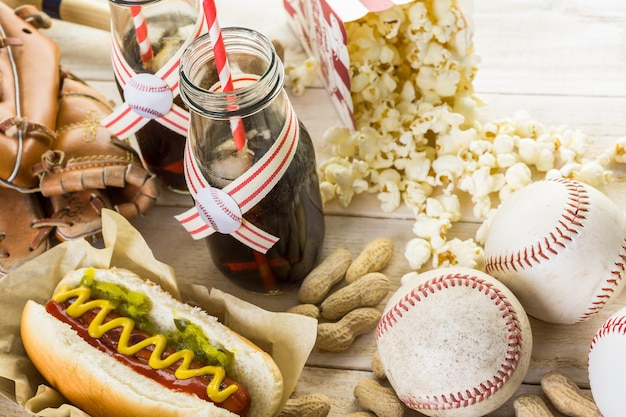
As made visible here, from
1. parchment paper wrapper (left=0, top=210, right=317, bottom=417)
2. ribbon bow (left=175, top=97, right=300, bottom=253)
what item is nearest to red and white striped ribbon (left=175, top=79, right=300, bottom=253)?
ribbon bow (left=175, top=97, right=300, bottom=253)

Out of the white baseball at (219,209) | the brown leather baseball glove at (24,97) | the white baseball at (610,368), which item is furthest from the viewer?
the brown leather baseball glove at (24,97)

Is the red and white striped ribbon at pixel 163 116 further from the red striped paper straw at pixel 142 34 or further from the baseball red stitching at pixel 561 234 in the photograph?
the baseball red stitching at pixel 561 234

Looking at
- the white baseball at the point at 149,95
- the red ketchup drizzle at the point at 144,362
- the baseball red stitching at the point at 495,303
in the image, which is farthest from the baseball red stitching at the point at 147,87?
the baseball red stitching at the point at 495,303

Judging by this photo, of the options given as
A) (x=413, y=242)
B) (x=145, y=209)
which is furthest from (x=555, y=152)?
(x=145, y=209)

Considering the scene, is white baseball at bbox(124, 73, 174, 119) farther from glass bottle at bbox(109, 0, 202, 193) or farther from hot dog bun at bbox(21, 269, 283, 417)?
hot dog bun at bbox(21, 269, 283, 417)

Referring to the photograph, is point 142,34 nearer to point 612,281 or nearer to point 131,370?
point 131,370

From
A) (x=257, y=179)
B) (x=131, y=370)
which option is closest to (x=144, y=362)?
(x=131, y=370)
